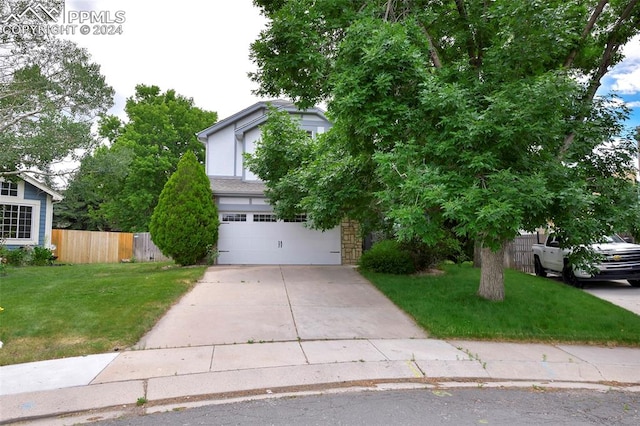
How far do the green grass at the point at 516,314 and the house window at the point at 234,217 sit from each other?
6.71 m

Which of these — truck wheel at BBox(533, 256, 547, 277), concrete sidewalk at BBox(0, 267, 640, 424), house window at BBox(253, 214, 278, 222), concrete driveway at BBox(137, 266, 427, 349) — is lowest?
concrete sidewalk at BBox(0, 267, 640, 424)

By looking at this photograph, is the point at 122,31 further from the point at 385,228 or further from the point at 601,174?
the point at 601,174

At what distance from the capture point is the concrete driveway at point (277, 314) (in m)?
6.66

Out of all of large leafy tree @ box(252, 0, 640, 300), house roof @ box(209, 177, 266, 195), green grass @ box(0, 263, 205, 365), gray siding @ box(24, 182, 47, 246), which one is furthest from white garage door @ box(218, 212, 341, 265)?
gray siding @ box(24, 182, 47, 246)

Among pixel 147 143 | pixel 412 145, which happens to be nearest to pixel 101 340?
pixel 412 145

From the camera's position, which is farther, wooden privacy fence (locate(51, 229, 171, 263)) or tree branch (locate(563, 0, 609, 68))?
wooden privacy fence (locate(51, 229, 171, 263))

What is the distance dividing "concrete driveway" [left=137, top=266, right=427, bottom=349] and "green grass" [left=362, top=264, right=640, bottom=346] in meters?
0.49

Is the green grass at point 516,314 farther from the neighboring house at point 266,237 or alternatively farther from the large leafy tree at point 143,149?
the large leafy tree at point 143,149

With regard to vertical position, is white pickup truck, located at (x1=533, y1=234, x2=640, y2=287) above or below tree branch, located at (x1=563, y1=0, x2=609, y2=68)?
below

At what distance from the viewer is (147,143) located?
98.5 ft

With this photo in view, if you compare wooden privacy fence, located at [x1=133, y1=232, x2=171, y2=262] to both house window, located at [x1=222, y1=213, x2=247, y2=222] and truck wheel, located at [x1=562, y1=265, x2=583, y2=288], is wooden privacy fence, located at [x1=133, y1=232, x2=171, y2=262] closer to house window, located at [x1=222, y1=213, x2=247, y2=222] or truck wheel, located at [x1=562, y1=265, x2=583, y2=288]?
house window, located at [x1=222, y1=213, x2=247, y2=222]

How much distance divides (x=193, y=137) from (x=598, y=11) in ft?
93.8

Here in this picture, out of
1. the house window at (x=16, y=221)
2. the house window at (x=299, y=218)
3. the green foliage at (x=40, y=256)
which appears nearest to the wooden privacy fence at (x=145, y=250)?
the green foliage at (x=40, y=256)

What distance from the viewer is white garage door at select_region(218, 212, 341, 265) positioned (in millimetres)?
15414
